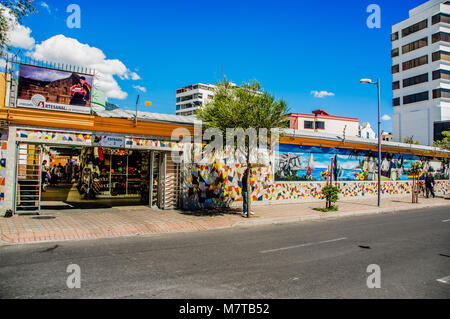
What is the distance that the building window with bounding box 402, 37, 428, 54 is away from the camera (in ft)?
193

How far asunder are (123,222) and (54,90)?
6.53 m

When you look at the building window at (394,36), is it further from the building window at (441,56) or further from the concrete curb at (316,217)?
the concrete curb at (316,217)

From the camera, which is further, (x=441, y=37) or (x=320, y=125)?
(x=320, y=125)

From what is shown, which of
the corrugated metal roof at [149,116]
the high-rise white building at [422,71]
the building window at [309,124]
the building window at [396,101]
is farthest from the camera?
the building window at [309,124]

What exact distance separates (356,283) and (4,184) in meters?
11.4

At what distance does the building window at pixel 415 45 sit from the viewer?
193 feet

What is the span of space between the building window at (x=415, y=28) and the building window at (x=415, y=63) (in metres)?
5.35

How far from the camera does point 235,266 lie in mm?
6363

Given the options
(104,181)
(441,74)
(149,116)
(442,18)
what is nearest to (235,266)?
(149,116)

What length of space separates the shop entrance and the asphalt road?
4.61 metres

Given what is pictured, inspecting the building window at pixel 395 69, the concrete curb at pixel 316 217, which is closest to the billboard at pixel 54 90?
the concrete curb at pixel 316 217

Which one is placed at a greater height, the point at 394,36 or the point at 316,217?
the point at 394,36

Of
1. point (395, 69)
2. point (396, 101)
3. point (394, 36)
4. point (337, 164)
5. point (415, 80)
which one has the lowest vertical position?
point (337, 164)

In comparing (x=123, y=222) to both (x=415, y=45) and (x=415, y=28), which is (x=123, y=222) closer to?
(x=415, y=45)
